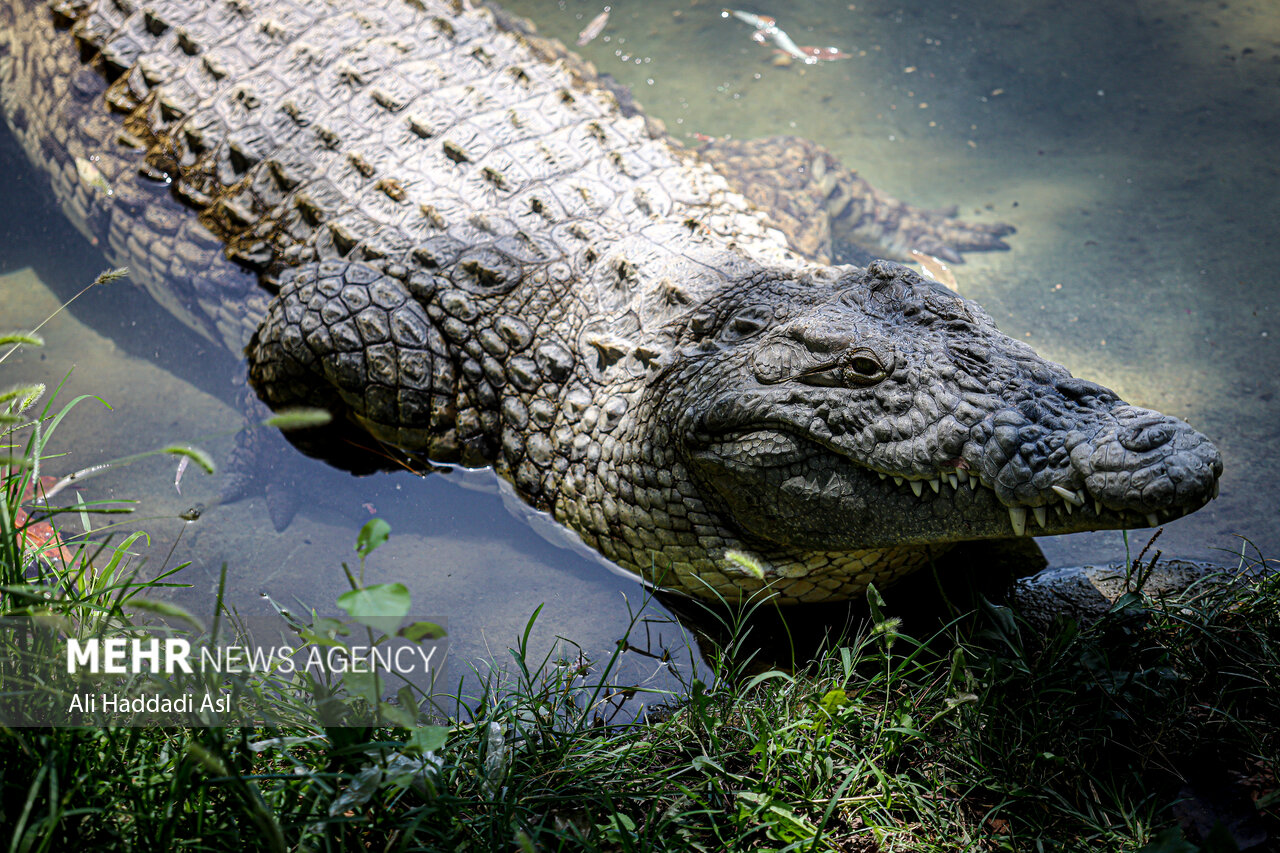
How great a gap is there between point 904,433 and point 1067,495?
0.46 metres

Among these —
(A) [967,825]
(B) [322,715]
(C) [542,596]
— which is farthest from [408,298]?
(A) [967,825]

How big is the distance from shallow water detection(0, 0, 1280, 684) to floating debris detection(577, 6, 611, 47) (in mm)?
80

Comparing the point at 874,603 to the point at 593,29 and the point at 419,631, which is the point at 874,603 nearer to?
the point at 419,631

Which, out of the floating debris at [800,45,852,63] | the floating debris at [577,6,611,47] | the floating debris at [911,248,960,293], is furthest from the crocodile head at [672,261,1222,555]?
the floating debris at [577,6,611,47]

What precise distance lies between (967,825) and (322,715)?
1.81 m

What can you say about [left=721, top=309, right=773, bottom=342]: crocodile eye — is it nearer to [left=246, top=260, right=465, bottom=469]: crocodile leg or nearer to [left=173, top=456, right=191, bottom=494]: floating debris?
[left=246, top=260, right=465, bottom=469]: crocodile leg

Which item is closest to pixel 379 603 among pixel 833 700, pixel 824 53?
pixel 833 700

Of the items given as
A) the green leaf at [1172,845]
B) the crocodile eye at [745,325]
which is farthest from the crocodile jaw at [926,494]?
the green leaf at [1172,845]

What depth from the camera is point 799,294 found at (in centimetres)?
294

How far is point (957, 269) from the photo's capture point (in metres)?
4.87

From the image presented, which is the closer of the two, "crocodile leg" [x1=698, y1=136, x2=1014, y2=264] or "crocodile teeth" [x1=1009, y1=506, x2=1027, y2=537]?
"crocodile teeth" [x1=1009, y1=506, x2=1027, y2=537]

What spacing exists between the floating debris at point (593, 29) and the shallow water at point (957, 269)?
0.08 m

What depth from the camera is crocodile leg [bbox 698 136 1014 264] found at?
16.1ft

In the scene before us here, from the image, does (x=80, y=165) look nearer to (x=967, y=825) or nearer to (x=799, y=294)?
(x=799, y=294)
